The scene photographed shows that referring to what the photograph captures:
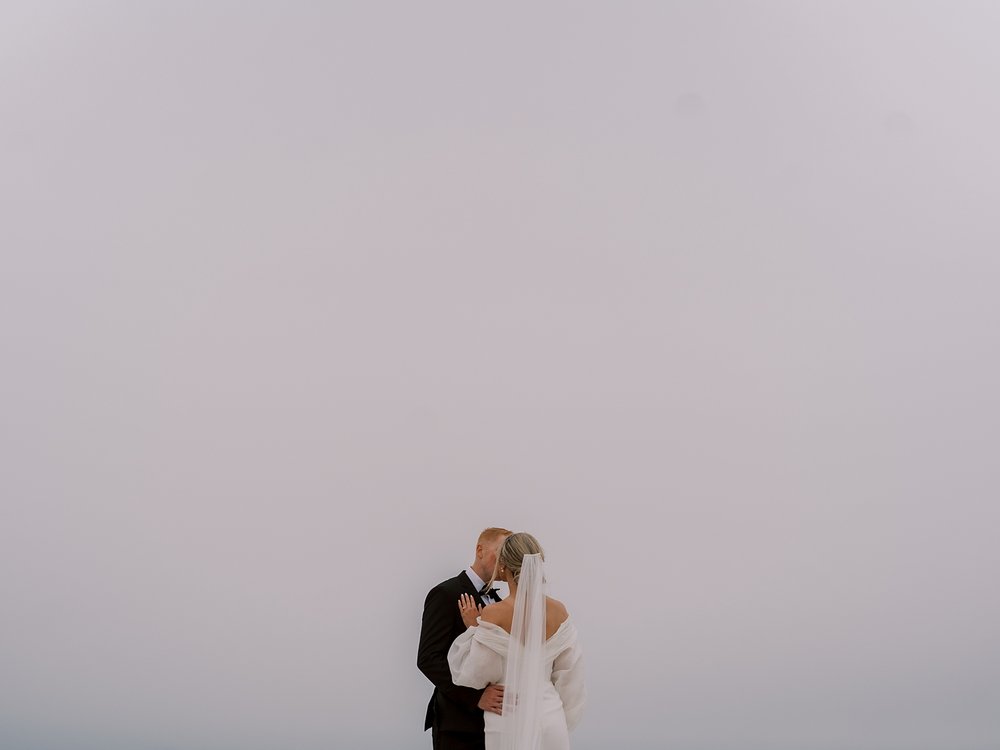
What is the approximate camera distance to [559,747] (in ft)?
13.3

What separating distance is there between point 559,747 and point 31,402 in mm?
4953

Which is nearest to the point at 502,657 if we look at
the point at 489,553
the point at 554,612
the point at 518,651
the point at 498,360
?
the point at 518,651

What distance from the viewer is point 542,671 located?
4016 millimetres

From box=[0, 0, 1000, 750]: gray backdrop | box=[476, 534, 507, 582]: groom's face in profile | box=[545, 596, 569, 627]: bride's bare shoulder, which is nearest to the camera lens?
box=[545, 596, 569, 627]: bride's bare shoulder

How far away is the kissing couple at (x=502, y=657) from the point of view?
12.9 ft

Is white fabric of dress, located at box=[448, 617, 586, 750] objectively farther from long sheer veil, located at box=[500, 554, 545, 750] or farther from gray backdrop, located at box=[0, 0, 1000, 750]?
gray backdrop, located at box=[0, 0, 1000, 750]

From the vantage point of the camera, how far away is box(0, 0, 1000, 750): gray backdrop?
23.9 ft

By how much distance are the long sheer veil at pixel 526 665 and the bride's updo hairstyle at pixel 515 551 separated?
2 centimetres

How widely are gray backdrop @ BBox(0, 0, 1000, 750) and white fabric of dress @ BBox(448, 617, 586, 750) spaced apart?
311 centimetres

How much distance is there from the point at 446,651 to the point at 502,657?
0.88 ft

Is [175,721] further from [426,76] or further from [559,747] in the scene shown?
[426,76]

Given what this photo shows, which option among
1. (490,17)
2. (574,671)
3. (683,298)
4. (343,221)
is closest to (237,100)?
(343,221)

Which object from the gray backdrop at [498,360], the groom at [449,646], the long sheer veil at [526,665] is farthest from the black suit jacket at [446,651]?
the gray backdrop at [498,360]

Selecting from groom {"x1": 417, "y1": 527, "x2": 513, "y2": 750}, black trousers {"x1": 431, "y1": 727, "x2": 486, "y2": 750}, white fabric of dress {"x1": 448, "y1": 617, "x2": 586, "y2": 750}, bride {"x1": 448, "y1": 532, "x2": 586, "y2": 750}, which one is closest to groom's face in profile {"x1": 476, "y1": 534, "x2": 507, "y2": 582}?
groom {"x1": 417, "y1": 527, "x2": 513, "y2": 750}
